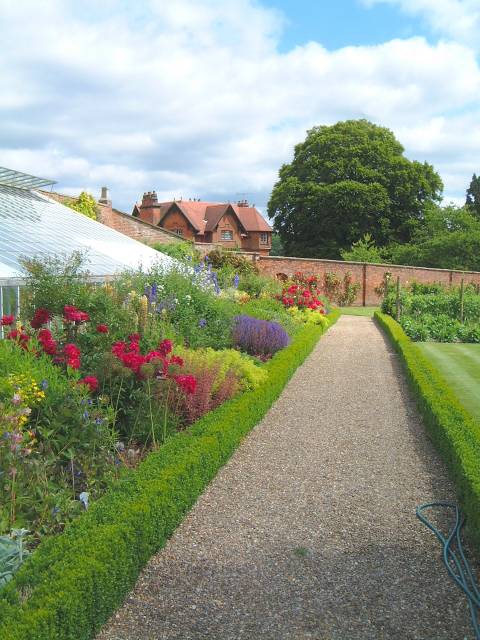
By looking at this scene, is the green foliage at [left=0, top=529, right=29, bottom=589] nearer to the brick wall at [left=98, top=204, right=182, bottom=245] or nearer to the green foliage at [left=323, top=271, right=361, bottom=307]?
the brick wall at [left=98, top=204, right=182, bottom=245]

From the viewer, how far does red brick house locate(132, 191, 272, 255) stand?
49.1m

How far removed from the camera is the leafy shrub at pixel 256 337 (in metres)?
10.3

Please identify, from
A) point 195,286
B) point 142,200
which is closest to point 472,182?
point 142,200

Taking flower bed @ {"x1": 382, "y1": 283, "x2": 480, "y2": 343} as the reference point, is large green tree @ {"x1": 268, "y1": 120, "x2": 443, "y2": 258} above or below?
above

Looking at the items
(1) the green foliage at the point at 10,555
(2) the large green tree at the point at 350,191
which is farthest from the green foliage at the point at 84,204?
(2) the large green tree at the point at 350,191

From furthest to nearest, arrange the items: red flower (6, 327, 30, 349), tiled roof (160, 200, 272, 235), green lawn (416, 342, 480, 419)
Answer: tiled roof (160, 200, 272, 235), green lawn (416, 342, 480, 419), red flower (6, 327, 30, 349)

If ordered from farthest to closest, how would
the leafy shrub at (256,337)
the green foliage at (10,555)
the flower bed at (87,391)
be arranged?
the leafy shrub at (256,337) → the flower bed at (87,391) → the green foliage at (10,555)

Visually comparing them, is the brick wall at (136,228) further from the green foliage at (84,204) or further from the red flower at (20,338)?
the red flower at (20,338)

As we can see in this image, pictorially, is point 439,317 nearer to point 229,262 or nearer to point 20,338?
point 229,262

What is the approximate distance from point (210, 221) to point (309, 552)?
4836 cm

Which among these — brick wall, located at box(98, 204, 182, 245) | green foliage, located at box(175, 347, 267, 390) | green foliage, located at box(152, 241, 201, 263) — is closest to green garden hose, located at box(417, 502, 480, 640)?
green foliage, located at box(175, 347, 267, 390)

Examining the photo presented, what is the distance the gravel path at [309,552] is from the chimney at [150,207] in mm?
41510

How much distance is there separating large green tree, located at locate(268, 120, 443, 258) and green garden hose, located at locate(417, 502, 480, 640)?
35.3 meters

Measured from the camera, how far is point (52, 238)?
40.2ft
